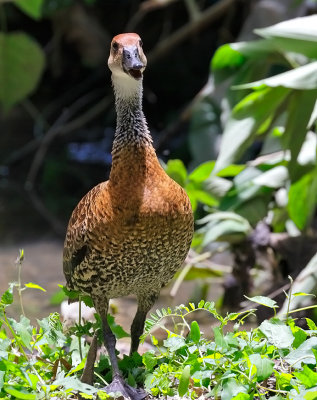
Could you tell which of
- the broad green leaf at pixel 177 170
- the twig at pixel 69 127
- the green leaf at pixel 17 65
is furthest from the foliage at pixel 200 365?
the twig at pixel 69 127

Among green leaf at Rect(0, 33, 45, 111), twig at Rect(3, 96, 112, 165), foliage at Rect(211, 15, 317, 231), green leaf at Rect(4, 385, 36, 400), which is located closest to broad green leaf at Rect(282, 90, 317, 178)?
foliage at Rect(211, 15, 317, 231)

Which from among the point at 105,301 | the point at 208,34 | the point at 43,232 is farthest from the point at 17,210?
the point at 105,301

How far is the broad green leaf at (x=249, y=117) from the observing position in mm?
Result: 3270

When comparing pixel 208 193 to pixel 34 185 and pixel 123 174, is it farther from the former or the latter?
pixel 34 185

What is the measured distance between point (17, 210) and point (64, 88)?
198 centimetres

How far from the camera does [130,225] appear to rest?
211cm

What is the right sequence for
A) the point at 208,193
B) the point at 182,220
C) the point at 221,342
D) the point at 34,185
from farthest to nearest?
1. the point at 34,185
2. the point at 208,193
3. the point at 182,220
4. the point at 221,342

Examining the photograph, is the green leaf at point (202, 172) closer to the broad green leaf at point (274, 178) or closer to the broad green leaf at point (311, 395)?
the broad green leaf at point (274, 178)

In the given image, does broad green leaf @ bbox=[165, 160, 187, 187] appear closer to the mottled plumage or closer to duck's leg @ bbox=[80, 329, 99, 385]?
the mottled plumage

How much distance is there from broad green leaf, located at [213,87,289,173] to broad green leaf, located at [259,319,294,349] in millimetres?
1274

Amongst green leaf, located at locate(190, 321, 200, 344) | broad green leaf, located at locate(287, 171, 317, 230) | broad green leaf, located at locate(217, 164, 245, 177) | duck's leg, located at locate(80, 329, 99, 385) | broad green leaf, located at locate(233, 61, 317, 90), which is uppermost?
broad green leaf, located at locate(233, 61, 317, 90)

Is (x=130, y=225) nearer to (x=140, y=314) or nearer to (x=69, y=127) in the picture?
(x=140, y=314)

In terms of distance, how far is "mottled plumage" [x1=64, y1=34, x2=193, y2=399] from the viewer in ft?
6.93

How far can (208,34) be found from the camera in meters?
6.66
